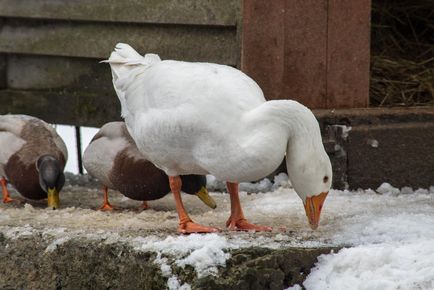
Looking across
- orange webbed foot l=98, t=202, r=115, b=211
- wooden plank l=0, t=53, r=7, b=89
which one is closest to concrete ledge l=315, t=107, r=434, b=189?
orange webbed foot l=98, t=202, r=115, b=211

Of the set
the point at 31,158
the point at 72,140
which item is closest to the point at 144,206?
the point at 31,158

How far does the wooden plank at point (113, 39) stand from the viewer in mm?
6848

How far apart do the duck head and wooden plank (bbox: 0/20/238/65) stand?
3.52 ft

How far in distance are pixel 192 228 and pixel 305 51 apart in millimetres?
2014

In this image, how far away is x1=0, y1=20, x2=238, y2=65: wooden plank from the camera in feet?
22.5

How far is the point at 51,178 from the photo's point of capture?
6.48 metres

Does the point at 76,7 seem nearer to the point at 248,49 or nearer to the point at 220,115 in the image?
the point at 248,49

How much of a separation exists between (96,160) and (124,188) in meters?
0.34

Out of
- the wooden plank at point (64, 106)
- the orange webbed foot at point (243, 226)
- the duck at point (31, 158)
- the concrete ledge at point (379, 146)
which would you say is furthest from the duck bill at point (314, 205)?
the wooden plank at point (64, 106)

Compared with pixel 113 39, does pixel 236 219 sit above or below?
below

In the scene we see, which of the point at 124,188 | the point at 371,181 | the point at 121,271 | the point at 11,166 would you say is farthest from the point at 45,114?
the point at 121,271

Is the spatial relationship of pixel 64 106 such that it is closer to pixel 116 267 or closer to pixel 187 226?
pixel 187 226

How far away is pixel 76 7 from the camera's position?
24.4 ft

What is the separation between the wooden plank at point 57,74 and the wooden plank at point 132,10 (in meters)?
0.33
